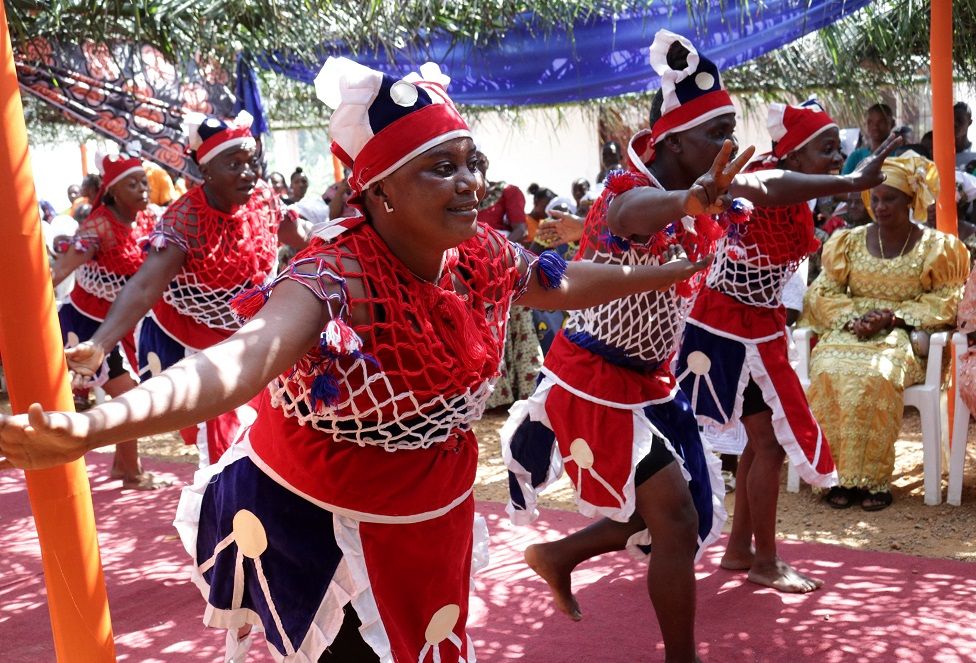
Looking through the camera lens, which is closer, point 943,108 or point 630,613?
point 630,613

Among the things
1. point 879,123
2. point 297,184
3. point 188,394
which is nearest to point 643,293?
point 188,394

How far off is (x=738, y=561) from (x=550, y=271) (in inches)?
89.1

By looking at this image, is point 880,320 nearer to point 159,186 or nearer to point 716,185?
point 716,185

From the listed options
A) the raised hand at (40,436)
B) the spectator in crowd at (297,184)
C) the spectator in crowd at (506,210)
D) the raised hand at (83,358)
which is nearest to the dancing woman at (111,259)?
the spectator in crowd at (506,210)

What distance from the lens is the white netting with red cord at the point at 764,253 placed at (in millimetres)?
4199

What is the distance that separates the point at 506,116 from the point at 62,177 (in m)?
17.5

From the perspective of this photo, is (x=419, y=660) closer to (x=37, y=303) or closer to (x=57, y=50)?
(x=37, y=303)

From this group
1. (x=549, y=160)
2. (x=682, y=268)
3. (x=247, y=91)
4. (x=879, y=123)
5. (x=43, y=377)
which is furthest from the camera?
(x=549, y=160)

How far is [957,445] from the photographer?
5465 mm

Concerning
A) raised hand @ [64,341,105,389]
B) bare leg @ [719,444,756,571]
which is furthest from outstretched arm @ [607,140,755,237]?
raised hand @ [64,341,105,389]

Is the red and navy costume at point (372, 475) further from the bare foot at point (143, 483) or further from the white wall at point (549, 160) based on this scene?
the white wall at point (549, 160)

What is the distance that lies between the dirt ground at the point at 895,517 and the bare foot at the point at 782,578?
77 cm

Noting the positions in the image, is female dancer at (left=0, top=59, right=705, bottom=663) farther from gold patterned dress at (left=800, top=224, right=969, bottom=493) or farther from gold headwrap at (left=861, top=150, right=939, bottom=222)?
gold headwrap at (left=861, top=150, right=939, bottom=222)

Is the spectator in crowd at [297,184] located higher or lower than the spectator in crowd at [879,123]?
higher
